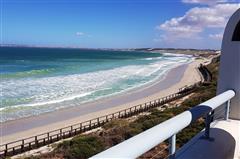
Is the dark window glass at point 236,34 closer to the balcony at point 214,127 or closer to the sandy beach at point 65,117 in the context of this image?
the balcony at point 214,127

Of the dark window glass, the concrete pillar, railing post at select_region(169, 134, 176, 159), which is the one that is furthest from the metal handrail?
the dark window glass

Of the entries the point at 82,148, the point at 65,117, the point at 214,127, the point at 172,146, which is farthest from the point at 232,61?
the point at 65,117

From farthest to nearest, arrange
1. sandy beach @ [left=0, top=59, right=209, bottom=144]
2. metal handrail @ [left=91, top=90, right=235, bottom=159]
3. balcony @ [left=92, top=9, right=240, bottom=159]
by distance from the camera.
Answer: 1. sandy beach @ [left=0, top=59, right=209, bottom=144]
2. balcony @ [left=92, top=9, right=240, bottom=159]
3. metal handrail @ [left=91, top=90, right=235, bottom=159]

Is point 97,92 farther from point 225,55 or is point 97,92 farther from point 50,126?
point 225,55

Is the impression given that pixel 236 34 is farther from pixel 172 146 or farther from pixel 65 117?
pixel 65 117

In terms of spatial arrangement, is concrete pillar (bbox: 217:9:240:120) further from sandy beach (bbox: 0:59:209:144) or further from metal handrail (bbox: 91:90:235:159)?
sandy beach (bbox: 0:59:209:144)

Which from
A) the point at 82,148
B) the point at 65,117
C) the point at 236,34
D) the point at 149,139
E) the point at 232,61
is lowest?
the point at 65,117

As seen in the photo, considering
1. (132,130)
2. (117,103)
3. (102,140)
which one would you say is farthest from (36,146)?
(117,103)

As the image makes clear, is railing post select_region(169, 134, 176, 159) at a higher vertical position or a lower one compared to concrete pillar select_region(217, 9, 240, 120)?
lower

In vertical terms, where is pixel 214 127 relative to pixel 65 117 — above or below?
above
